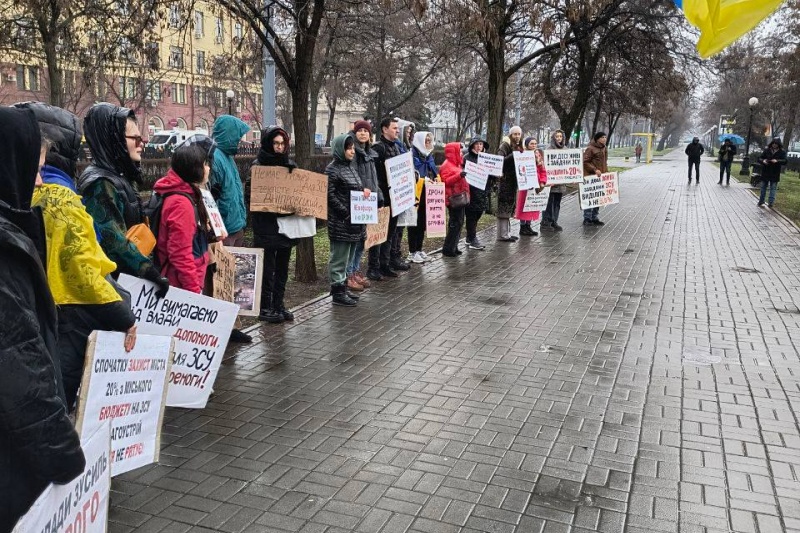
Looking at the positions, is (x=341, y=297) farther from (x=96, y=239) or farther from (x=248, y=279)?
(x=96, y=239)

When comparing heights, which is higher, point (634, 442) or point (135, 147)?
point (135, 147)

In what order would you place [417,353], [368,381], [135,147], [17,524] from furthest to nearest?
[417,353] < [368,381] < [135,147] < [17,524]

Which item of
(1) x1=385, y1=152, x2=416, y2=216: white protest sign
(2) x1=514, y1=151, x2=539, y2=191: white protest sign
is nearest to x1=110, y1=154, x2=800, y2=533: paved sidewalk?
(1) x1=385, y1=152, x2=416, y2=216: white protest sign

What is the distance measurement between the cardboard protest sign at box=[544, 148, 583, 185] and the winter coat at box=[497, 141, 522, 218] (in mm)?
1255

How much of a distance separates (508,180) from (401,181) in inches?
145

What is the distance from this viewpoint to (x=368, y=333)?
7266mm

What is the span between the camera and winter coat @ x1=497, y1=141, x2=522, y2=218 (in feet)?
42.3

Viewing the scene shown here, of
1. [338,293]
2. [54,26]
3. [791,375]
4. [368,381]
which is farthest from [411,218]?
[54,26]

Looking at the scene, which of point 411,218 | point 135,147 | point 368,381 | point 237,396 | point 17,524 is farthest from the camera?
point 411,218

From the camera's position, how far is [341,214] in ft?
26.9

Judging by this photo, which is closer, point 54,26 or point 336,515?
point 336,515

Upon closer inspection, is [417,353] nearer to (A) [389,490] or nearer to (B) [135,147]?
(A) [389,490]

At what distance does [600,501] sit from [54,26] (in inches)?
639

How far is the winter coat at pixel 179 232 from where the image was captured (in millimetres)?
5047
